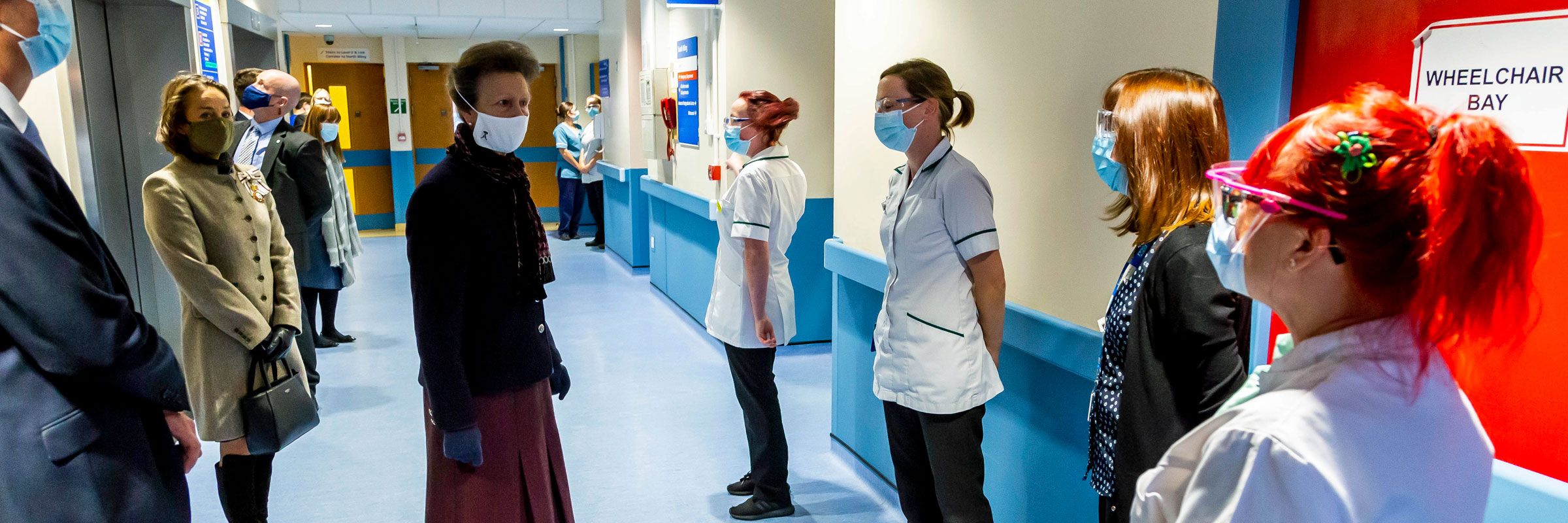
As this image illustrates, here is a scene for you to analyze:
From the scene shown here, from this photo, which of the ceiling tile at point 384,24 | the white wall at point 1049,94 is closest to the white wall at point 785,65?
the white wall at point 1049,94

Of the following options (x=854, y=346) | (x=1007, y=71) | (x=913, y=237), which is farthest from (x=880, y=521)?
(x=1007, y=71)

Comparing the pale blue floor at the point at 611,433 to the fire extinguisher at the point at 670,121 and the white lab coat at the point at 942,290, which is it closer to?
the white lab coat at the point at 942,290

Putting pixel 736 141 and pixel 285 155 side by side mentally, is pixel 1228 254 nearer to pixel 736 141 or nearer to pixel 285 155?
pixel 736 141

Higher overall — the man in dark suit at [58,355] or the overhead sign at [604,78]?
the overhead sign at [604,78]

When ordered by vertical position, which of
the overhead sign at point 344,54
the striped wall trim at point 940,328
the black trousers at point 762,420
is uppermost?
the overhead sign at point 344,54

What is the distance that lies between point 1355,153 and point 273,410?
8.39ft

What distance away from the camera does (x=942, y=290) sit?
227 cm

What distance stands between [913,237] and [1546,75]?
130cm

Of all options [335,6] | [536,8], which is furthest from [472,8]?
[335,6]

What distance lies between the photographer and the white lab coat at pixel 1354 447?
2.52 feet

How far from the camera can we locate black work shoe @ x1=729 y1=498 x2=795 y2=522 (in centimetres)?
305

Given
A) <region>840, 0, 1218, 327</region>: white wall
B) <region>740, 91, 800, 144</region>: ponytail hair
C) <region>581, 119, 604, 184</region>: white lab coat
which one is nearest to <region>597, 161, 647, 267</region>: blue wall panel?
<region>581, 119, 604, 184</region>: white lab coat

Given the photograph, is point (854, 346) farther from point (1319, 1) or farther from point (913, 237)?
point (1319, 1)

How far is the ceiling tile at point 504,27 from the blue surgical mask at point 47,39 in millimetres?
7156
